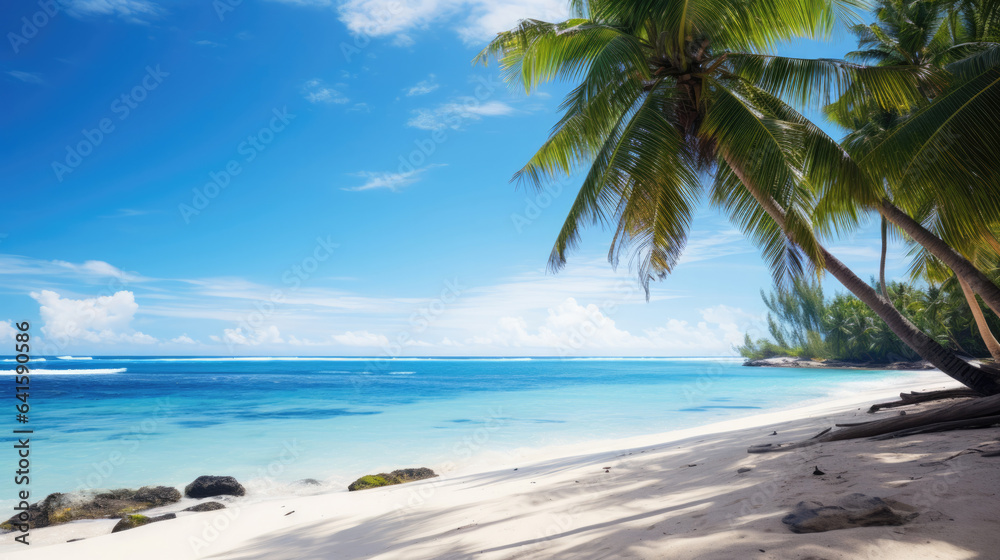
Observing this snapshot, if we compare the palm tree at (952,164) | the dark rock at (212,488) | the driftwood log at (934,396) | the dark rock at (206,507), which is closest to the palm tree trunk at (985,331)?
the driftwood log at (934,396)

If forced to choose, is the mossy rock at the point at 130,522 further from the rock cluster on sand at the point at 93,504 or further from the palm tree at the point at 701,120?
the palm tree at the point at 701,120

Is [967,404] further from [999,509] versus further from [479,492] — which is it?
[479,492]

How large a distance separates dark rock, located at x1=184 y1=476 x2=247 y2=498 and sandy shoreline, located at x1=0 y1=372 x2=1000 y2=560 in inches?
50.5

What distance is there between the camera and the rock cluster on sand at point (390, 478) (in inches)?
311

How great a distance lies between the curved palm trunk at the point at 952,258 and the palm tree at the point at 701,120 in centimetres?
76

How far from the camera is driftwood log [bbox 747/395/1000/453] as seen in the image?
14.1 ft

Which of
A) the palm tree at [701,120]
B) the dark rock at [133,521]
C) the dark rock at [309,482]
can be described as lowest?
the dark rock at [309,482]

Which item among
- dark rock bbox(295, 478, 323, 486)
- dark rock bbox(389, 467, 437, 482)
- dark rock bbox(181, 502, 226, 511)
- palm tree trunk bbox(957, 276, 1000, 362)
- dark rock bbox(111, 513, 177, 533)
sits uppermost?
palm tree trunk bbox(957, 276, 1000, 362)

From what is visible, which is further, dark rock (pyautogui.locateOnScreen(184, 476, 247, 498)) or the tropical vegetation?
the tropical vegetation

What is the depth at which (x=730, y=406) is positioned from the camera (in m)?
18.3

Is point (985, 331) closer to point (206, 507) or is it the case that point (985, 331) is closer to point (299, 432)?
point (206, 507)

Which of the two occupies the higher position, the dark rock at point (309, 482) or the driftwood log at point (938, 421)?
the driftwood log at point (938, 421)

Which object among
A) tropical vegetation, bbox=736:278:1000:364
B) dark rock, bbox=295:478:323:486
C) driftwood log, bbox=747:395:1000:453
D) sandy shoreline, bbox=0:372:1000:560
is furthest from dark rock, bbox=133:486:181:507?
tropical vegetation, bbox=736:278:1000:364

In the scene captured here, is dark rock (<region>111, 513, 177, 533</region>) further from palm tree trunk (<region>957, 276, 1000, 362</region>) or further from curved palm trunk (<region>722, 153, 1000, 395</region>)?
palm tree trunk (<region>957, 276, 1000, 362</region>)
